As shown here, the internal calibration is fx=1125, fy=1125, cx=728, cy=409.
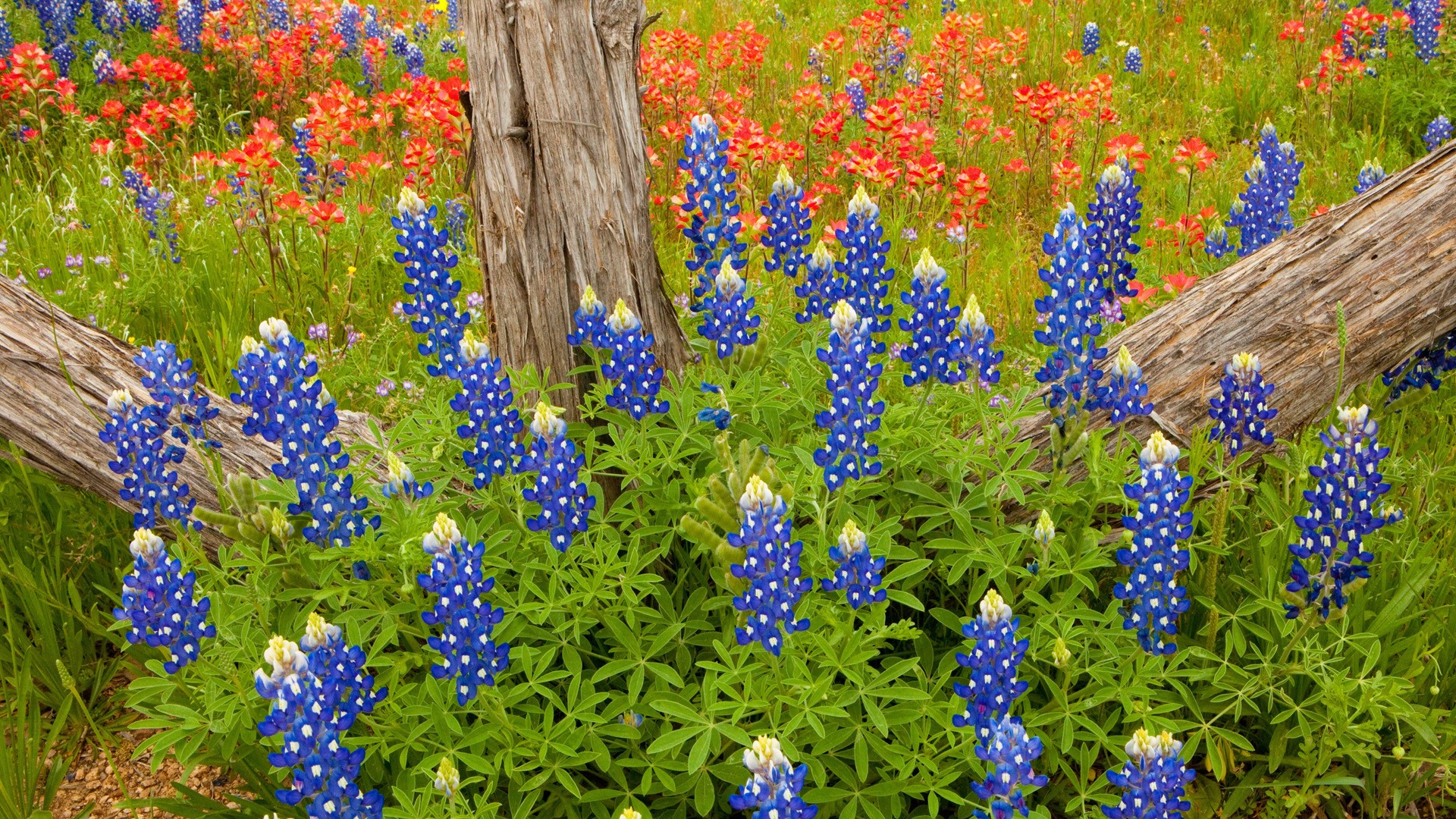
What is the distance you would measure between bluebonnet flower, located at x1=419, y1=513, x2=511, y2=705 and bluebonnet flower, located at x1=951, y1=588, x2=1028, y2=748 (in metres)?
0.95

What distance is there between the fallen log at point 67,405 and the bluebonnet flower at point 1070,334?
1934 mm

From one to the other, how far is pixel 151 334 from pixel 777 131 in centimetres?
298

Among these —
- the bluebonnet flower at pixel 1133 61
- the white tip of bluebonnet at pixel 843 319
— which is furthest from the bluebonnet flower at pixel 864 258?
the bluebonnet flower at pixel 1133 61

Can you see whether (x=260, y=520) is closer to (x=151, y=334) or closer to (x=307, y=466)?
(x=307, y=466)

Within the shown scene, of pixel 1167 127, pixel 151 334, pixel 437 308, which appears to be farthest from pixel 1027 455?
pixel 1167 127

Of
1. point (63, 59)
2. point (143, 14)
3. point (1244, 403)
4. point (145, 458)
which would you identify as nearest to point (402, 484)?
point (145, 458)

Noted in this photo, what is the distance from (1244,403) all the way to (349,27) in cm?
650

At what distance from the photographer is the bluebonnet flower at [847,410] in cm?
249

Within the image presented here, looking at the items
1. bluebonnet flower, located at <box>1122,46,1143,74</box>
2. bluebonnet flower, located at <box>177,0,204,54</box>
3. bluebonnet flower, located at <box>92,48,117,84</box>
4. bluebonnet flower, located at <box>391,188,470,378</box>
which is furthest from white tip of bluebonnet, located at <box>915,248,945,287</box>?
bluebonnet flower, located at <box>177,0,204,54</box>

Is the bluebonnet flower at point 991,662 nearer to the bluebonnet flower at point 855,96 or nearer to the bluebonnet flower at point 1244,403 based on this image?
the bluebonnet flower at point 1244,403

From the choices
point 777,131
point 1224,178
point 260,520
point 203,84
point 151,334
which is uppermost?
point 203,84

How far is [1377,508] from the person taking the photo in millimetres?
2844

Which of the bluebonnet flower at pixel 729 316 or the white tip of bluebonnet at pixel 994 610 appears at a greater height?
the bluebonnet flower at pixel 729 316

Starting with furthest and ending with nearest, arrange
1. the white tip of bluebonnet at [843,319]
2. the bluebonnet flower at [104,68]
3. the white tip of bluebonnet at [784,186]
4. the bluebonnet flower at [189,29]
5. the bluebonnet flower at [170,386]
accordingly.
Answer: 1. the bluebonnet flower at [189,29]
2. the bluebonnet flower at [104,68]
3. the white tip of bluebonnet at [784,186]
4. the bluebonnet flower at [170,386]
5. the white tip of bluebonnet at [843,319]
